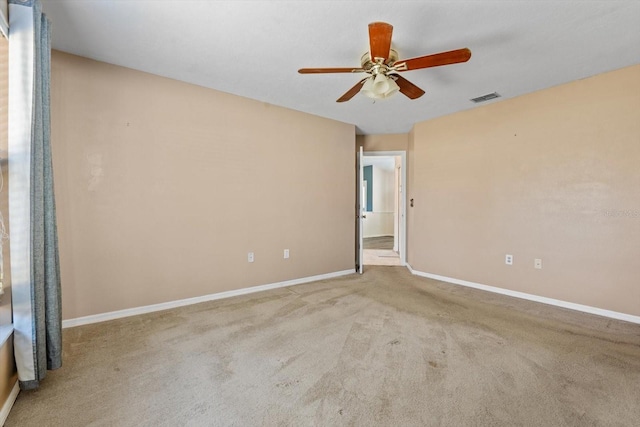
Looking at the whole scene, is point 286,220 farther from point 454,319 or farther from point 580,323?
point 580,323

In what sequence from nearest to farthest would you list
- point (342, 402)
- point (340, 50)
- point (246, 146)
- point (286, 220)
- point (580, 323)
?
1. point (342, 402)
2. point (340, 50)
3. point (580, 323)
4. point (246, 146)
5. point (286, 220)

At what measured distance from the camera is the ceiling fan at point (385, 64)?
1761mm

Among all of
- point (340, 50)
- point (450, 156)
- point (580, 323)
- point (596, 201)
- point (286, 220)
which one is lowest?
point (580, 323)

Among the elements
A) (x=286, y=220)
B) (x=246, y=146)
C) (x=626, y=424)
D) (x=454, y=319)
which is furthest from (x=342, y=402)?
(x=246, y=146)

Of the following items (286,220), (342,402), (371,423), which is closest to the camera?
(371,423)

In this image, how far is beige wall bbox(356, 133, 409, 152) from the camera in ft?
16.5

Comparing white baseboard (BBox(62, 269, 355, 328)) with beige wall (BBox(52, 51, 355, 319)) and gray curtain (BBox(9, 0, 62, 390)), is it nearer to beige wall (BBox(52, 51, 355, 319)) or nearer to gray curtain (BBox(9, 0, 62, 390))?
→ beige wall (BBox(52, 51, 355, 319))

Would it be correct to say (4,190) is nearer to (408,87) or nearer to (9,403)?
(9,403)

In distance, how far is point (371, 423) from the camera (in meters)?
1.40

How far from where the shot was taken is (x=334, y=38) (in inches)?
87.2

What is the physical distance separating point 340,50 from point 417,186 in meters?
2.77

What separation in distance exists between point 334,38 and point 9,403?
3.05m

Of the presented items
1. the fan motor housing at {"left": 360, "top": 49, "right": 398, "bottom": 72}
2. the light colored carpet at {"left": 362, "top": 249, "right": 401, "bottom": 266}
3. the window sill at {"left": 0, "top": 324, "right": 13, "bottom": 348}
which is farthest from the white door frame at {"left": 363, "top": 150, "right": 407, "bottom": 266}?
the window sill at {"left": 0, "top": 324, "right": 13, "bottom": 348}

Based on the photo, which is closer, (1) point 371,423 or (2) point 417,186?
(1) point 371,423
